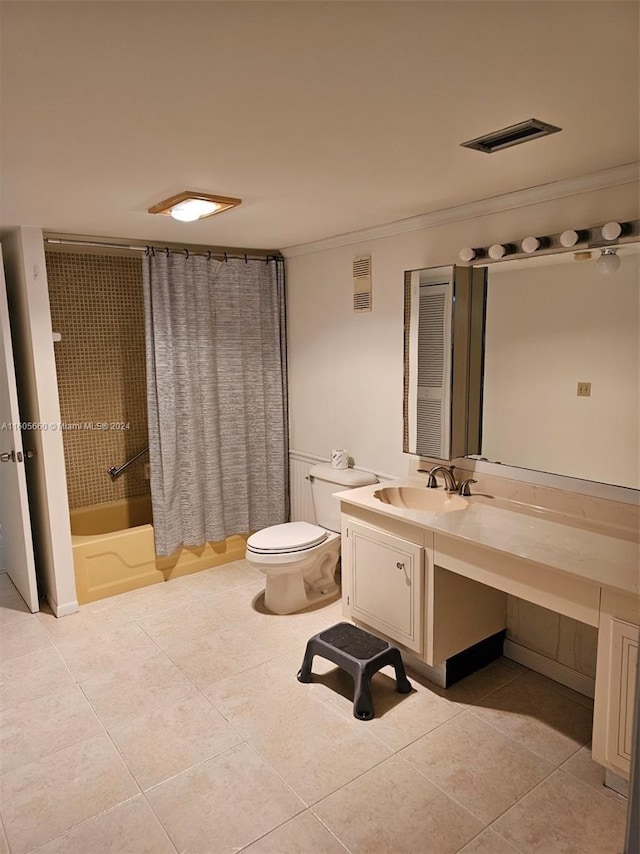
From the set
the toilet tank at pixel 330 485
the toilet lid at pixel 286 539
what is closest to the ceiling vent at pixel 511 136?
the toilet tank at pixel 330 485

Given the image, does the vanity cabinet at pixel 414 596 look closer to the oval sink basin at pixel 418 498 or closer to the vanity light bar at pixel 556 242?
the oval sink basin at pixel 418 498

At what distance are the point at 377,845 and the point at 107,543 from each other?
2363 millimetres

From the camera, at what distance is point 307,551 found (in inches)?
129

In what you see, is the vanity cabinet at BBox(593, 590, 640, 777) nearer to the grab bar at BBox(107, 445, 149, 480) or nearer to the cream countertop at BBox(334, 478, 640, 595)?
the cream countertop at BBox(334, 478, 640, 595)

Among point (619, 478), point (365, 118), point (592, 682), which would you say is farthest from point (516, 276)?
point (592, 682)

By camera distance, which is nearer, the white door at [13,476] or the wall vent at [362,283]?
the white door at [13,476]

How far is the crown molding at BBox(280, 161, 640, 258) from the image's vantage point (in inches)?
86.7

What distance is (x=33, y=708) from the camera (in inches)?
101

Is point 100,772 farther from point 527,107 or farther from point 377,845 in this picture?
point 527,107

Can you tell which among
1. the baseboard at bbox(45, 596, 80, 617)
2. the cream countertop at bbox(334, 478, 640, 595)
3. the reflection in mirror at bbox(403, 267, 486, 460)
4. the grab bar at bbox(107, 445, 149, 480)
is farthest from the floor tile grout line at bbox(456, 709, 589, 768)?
the grab bar at bbox(107, 445, 149, 480)

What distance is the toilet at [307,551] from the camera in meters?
3.23

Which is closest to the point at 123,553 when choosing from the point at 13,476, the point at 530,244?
the point at 13,476

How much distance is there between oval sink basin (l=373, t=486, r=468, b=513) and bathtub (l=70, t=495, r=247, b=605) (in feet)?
5.10

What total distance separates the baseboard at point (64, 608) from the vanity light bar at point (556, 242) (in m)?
2.87
